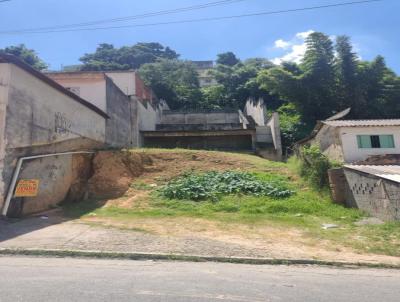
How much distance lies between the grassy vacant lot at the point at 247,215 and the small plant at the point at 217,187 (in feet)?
1.11

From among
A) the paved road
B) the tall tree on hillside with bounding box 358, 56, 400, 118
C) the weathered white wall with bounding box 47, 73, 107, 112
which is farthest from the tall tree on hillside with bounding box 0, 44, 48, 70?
the paved road

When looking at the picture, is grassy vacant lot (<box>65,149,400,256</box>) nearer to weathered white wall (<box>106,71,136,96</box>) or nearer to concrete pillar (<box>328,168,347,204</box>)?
concrete pillar (<box>328,168,347,204</box>)

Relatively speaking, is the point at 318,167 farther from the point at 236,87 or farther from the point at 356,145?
the point at 236,87

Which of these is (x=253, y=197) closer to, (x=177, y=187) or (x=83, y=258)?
(x=177, y=187)

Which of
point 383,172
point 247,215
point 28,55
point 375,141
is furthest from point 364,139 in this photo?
point 28,55

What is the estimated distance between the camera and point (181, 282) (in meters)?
5.30

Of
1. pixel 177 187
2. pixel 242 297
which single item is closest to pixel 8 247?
pixel 242 297

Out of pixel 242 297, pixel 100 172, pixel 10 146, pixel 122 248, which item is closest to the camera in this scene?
pixel 242 297

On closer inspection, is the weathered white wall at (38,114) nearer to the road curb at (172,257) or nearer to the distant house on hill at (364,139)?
the road curb at (172,257)

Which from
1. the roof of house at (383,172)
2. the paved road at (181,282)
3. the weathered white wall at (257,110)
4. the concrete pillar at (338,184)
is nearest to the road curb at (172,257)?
the paved road at (181,282)

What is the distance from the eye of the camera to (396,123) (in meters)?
19.9

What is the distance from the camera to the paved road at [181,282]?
462 cm

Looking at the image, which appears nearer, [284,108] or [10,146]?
[10,146]

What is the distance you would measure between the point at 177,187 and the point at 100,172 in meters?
3.66
